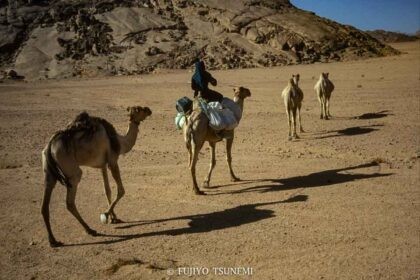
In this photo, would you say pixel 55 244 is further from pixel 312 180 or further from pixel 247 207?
pixel 312 180

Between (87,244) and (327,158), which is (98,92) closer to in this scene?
(327,158)

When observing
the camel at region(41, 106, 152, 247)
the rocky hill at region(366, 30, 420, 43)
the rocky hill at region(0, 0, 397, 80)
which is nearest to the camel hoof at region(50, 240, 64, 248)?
the camel at region(41, 106, 152, 247)

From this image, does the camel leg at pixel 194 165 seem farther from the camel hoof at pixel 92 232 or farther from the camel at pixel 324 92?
the camel at pixel 324 92

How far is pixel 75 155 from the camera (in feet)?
25.5

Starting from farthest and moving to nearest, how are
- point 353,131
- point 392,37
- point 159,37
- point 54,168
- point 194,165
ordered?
point 392,37, point 159,37, point 353,131, point 194,165, point 54,168

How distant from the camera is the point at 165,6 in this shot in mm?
50594

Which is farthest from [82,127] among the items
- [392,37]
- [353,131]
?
[392,37]

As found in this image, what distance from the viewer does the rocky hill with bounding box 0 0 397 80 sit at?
138ft

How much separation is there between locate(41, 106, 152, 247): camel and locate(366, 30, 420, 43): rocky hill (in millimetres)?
87353

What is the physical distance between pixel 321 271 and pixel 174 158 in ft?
23.2

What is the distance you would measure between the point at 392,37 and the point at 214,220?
309 feet

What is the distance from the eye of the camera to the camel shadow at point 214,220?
8180mm

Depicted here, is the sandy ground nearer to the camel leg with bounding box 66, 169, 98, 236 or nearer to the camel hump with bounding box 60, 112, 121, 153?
the camel leg with bounding box 66, 169, 98, 236

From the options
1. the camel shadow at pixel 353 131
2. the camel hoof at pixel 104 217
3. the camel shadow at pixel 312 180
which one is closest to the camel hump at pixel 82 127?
the camel hoof at pixel 104 217
